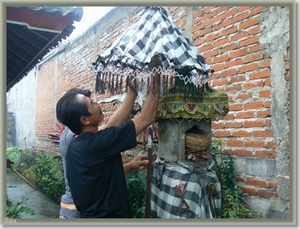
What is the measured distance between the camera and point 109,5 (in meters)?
2.23

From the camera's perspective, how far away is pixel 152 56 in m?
1.67

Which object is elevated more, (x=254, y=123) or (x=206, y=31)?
(x=206, y=31)

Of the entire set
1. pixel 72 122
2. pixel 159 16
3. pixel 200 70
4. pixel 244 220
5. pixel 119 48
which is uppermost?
pixel 159 16

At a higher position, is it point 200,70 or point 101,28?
point 101,28

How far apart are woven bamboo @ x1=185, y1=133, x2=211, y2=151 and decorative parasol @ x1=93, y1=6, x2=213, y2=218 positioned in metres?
0.26

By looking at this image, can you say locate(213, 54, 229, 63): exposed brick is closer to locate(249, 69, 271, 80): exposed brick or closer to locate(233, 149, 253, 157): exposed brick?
locate(249, 69, 271, 80): exposed brick

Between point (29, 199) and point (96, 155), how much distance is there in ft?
4.24

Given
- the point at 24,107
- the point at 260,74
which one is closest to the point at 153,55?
the point at 260,74

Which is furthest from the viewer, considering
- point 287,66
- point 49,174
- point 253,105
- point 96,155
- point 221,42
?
point 49,174

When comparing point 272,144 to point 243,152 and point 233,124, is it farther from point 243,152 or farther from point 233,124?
point 233,124

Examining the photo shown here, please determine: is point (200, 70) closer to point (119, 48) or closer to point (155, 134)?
point (119, 48)

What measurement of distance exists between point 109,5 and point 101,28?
116 cm

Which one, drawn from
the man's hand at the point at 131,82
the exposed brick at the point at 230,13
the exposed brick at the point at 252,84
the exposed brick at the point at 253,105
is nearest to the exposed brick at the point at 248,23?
the exposed brick at the point at 230,13

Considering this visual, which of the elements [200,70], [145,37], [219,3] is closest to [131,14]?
[219,3]
